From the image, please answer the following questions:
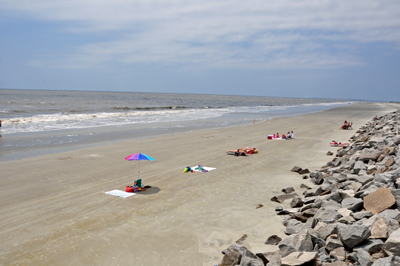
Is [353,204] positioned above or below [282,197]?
above

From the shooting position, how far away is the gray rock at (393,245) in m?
4.39

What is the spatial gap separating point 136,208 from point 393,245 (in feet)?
19.6

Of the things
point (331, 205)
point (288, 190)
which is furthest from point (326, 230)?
point (288, 190)

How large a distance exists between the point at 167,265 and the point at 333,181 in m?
5.73

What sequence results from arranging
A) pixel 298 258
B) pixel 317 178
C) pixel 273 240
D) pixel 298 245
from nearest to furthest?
1. pixel 298 258
2. pixel 298 245
3. pixel 273 240
4. pixel 317 178

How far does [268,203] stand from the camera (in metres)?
8.62

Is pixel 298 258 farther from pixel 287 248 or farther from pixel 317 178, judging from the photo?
pixel 317 178

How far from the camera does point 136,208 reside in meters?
8.34

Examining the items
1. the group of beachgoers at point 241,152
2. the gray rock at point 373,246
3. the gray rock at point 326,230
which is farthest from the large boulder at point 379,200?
the group of beachgoers at point 241,152

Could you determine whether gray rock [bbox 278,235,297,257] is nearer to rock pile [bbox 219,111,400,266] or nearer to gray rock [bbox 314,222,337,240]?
rock pile [bbox 219,111,400,266]

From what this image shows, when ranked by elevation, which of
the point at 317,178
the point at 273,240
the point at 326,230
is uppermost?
the point at 326,230

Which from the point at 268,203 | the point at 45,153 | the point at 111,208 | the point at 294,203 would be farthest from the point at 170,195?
the point at 45,153

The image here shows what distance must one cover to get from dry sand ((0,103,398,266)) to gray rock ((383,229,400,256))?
2252mm

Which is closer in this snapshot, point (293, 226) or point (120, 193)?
point (293, 226)
